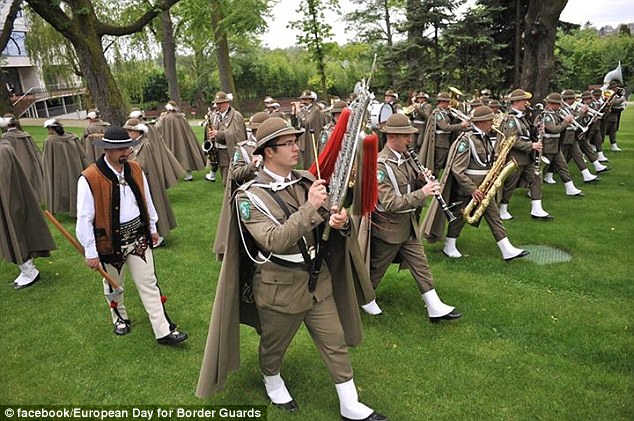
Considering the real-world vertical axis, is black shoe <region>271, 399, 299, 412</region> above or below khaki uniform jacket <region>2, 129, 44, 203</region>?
below

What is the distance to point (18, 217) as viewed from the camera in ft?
23.4

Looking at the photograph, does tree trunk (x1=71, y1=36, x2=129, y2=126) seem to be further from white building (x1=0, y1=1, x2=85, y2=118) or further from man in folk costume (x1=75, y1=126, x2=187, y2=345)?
white building (x1=0, y1=1, x2=85, y2=118)

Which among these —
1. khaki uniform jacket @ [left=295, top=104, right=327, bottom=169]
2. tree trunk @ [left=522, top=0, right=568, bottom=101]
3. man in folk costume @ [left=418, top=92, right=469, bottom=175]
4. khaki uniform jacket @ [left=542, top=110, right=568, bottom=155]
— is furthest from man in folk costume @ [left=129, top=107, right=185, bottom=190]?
tree trunk @ [left=522, top=0, right=568, bottom=101]

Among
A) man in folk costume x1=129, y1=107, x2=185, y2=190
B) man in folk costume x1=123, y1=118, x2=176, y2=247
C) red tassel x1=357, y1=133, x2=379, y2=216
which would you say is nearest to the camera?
red tassel x1=357, y1=133, x2=379, y2=216

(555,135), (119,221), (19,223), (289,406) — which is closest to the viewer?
(289,406)

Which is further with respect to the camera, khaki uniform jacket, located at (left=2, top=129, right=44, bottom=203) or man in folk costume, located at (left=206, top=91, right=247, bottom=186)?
man in folk costume, located at (left=206, top=91, right=247, bottom=186)

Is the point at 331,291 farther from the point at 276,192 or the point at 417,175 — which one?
the point at 417,175

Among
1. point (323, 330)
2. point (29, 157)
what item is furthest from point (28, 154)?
point (323, 330)

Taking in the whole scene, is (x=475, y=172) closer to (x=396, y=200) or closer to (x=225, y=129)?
(x=396, y=200)

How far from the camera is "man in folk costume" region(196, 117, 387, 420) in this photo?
11.6 feet

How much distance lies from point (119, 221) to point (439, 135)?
939cm

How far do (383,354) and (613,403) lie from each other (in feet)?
6.86

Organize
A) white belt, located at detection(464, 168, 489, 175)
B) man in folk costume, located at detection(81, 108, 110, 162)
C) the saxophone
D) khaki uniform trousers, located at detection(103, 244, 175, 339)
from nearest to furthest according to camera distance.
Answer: khaki uniform trousers, located at detection(103, 244, 175, 339)
the saxophone
white belt, located at detection(464, 168, 489, 175)
man in folk costume, located at detection(81, 108, 110, 162)

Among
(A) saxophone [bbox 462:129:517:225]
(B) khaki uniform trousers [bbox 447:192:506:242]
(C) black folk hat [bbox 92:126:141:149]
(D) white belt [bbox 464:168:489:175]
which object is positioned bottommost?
(B) khaki uniform trousers [bbox 447:192:506:242]
